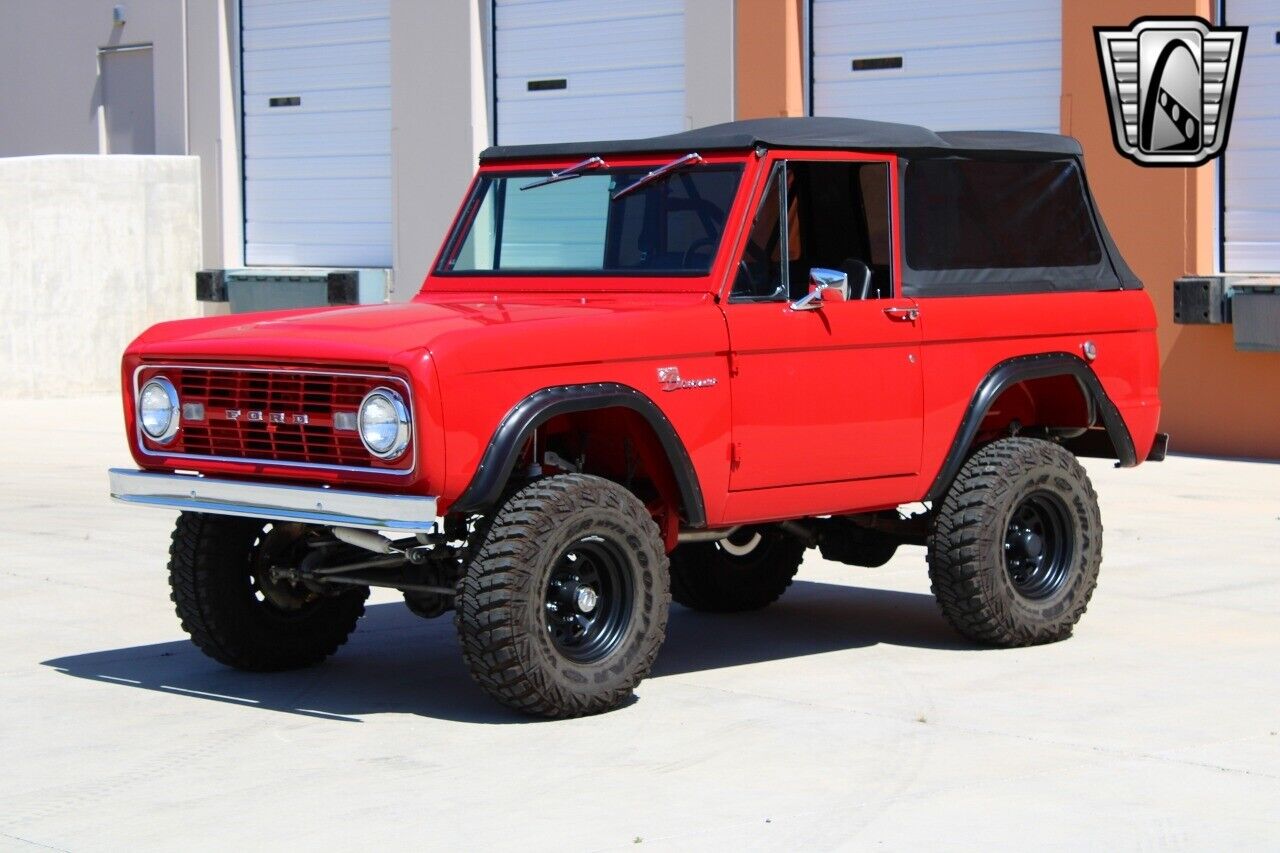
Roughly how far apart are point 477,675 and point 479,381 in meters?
1.00

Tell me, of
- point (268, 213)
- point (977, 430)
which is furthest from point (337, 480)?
point (268, 213)

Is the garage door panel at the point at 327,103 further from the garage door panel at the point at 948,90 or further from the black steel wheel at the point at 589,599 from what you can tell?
the black steel wheel at the point at 589,599

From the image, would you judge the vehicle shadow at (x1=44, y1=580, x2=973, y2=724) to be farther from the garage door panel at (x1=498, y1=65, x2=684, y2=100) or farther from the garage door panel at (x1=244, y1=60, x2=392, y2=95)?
the garage door panel at (x1=244, y1=60, x2=392, y2=95)

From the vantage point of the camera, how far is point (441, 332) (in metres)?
6.97

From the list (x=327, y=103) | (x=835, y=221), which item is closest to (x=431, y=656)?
(x=835, y=221)

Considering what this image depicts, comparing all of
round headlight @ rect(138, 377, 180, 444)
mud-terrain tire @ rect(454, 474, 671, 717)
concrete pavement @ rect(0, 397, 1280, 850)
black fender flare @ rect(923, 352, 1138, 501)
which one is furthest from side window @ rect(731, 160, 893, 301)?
round headlight @ rect(138, 377, 180, 444)

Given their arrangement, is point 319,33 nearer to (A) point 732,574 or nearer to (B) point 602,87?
(B) point 602,87

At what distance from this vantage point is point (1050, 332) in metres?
8.72

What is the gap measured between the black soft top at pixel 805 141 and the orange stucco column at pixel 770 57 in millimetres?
8896

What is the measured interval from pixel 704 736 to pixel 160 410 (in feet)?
7.70

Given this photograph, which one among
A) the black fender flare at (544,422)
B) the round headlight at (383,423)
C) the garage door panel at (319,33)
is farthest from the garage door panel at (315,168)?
the round headlight at (383,423)

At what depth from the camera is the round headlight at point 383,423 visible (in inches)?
269

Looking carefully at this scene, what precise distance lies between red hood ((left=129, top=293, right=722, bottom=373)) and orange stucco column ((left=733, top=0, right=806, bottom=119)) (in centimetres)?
1011

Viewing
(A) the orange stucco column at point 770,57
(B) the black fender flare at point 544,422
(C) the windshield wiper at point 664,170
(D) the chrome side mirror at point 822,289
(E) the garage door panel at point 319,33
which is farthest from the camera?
(E) the garage door panel at point 319,33
